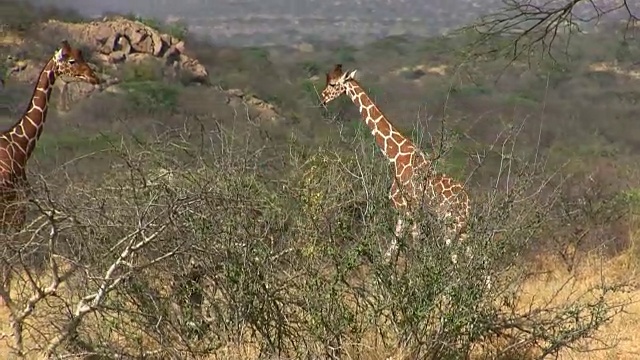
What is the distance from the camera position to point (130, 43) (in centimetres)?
2080

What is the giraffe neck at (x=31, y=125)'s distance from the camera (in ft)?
22.0

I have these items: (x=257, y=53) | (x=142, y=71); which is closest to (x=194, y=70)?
(x=142, y=71)

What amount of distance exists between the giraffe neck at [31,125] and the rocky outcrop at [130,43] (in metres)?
12.5

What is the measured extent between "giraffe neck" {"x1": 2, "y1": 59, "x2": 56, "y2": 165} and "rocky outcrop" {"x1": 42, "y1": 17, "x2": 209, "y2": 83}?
40.9 ft

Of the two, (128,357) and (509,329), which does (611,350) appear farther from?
(128,357)

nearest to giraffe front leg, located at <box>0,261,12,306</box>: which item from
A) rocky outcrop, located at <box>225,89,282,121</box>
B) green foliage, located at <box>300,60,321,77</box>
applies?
rocky outcrop, located at <box>225,89,282,121</box>

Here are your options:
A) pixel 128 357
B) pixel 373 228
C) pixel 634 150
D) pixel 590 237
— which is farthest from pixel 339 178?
pixel 634 150

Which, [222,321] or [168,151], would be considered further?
[168,151]

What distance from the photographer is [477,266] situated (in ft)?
12.2

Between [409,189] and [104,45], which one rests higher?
[104,45]

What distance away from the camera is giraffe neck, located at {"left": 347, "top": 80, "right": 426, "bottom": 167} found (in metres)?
7.06

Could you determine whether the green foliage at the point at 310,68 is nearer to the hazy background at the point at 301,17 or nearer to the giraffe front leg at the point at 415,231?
the hazy background at the point at 301,17

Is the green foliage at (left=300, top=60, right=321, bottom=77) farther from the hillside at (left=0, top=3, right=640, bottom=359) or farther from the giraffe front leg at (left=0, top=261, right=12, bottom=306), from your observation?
the giraffe front leg at (left=0, top=261, right=12, bottom=306)

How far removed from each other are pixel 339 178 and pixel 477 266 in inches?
30.8
